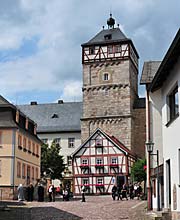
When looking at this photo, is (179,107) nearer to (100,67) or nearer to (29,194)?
(29,194)

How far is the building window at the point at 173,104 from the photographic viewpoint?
1781cm

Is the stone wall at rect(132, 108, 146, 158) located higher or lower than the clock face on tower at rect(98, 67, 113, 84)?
lower

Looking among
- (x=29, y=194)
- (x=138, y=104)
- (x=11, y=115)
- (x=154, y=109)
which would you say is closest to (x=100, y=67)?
(x=138, y=104)

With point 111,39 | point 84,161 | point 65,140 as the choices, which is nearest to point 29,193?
point 84,161

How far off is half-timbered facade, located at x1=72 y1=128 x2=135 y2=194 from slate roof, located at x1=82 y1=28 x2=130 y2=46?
54.7 feet

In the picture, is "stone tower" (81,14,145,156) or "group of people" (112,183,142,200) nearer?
"group of people" (112,183,142,200)

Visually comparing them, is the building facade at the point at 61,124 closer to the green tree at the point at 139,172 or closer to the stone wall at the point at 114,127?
the stone wall at the point at 114,127

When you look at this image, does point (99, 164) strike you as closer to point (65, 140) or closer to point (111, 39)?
point (111, 39)

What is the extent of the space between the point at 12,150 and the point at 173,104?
81.3 feet

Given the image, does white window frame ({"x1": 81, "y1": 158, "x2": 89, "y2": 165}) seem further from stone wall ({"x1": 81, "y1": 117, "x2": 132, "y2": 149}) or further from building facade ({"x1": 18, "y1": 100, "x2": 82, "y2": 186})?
building facade ({"x1": 18, "y1": 100, "x2": 82, "y2": 186})

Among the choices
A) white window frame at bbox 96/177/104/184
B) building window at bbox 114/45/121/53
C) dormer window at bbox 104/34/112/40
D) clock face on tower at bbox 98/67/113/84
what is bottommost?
white window frame at bbox 96/177/104/184

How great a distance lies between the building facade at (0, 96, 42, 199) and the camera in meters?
40.7

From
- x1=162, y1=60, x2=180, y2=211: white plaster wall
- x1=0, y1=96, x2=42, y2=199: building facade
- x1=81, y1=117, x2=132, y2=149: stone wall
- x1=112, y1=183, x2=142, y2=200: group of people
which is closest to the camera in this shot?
x1=162, y1=60, x2=180, y2=211: white plaster wall

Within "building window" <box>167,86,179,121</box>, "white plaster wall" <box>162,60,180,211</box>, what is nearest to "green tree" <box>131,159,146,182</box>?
"white plaster wall" <box>162,60,180,211</box>
